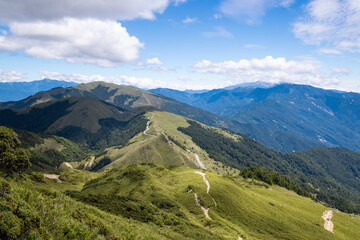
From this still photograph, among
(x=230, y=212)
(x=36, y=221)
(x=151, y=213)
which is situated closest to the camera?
(x=36, y=221)

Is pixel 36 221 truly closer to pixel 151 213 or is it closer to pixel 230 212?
pixel 151 213

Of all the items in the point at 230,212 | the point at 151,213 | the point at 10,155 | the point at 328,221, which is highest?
the point at 10,155

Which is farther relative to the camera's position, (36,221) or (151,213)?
(151,213)

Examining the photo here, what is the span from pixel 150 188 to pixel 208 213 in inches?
1133

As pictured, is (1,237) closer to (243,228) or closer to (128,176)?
(243,228)

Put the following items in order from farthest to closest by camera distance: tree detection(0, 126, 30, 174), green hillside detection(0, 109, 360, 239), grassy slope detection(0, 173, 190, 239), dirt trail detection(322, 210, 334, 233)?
dirt trail detection(322, 210, 334, 233), tree detection(0, 126, 30, 174), green hillside detection(0, 109, 360, 239), grassy slope detection(0, 173, 190, 239)

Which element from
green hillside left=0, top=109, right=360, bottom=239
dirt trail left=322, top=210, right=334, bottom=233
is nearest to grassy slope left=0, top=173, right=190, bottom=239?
green hillside left=0, top=109, right=360, bottom=239

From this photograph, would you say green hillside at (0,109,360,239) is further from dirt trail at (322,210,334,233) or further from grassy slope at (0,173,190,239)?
dirt trail at (322,210,334,233)

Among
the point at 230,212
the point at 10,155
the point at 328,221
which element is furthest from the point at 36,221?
the point at 328,221

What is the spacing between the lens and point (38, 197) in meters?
27.7

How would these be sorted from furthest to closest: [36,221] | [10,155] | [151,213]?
1. [10,155]
2. [151,213]
3. [36,221]

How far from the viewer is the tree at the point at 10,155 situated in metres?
65.1

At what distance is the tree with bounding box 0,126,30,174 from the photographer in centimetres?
6511

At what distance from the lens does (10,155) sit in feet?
215
